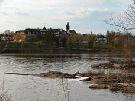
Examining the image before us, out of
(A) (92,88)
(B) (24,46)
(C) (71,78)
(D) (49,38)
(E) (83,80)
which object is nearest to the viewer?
(A) (92,88)

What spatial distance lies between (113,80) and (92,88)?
357cm

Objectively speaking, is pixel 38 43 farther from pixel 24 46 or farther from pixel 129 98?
pixel 129 98

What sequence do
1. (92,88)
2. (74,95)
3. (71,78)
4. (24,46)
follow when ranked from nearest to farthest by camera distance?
(74,95) < (92,88) < (71,78) < (24,46)

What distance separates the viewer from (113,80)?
1494 inches

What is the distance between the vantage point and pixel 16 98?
28688 millimetres

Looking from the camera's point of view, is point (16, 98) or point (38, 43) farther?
point (38, 43)

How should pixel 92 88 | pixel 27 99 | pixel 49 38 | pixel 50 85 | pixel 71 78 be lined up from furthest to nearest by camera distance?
pixel 49 38 < pixel 71 78 < pixel 50 85 < pixel 92 88 < pixel 27 99

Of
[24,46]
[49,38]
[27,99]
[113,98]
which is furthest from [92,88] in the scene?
[49,38]

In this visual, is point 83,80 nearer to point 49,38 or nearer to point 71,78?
point 71,78

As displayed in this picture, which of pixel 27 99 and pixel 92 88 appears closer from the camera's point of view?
pixel 27 99

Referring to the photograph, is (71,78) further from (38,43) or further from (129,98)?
(38,43)

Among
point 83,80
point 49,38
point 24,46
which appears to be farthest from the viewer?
point 49,38

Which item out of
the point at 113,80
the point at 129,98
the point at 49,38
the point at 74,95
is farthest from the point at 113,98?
the point at 49,38

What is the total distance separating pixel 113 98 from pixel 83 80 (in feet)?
39.0
